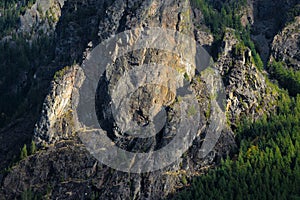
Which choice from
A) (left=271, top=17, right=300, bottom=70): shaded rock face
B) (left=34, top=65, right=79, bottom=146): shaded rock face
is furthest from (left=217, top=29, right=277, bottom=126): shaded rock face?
(left=34, top=65, right=79, bottom=146): shaded rock face

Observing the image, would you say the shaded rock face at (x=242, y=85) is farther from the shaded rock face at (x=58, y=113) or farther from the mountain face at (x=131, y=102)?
the shaded rock face at (x=58, y=113)

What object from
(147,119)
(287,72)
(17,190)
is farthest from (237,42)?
(17,190)

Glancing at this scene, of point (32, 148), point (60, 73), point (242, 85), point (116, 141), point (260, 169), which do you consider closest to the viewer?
point (260, 169)

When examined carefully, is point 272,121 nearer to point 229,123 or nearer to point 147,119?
point 229,123

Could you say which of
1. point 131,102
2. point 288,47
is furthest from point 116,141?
point 288,47

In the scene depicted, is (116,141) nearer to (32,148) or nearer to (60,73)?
(32,148)
